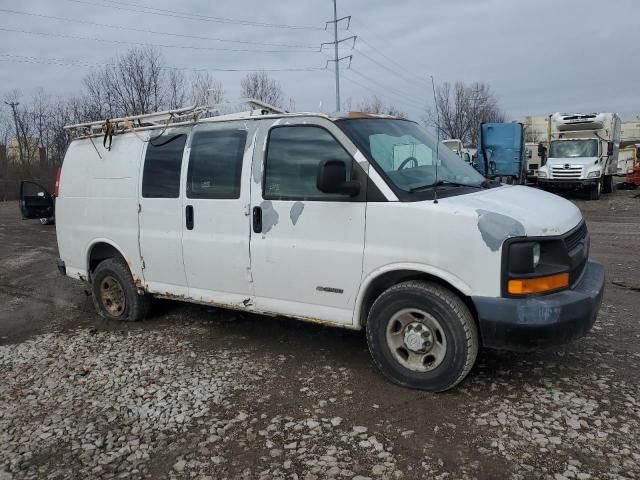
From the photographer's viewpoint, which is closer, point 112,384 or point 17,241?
point 112,384

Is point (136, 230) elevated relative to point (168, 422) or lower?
elevated

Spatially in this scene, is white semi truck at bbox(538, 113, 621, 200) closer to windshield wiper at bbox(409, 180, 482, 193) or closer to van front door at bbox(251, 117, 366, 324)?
windshield wiper at bbox(409, 180, 482, 193)

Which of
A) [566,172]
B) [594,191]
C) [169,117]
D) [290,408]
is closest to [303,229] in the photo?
[290,408]

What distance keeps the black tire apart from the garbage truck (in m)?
19.0

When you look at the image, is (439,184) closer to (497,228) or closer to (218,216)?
(497,228)

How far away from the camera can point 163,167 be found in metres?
5.06

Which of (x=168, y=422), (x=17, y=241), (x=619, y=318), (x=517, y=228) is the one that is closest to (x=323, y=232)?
(x=517, y=228)

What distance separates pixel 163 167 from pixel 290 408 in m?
2.68

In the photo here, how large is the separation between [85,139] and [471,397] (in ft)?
15.8

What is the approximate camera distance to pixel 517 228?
335 centimetres

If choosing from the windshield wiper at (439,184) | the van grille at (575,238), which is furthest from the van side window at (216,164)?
the van grille at (575,238)

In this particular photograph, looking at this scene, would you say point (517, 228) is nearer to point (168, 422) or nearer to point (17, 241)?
point (168, 422)

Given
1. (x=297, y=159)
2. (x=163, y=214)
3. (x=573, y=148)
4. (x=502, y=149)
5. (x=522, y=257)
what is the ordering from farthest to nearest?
(x=502, y=149) → (x=573, y=148) → (x=163, y=214) → (x=297, y=159) → (x=522, y=257)

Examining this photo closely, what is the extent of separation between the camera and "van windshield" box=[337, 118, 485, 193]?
3936mm
